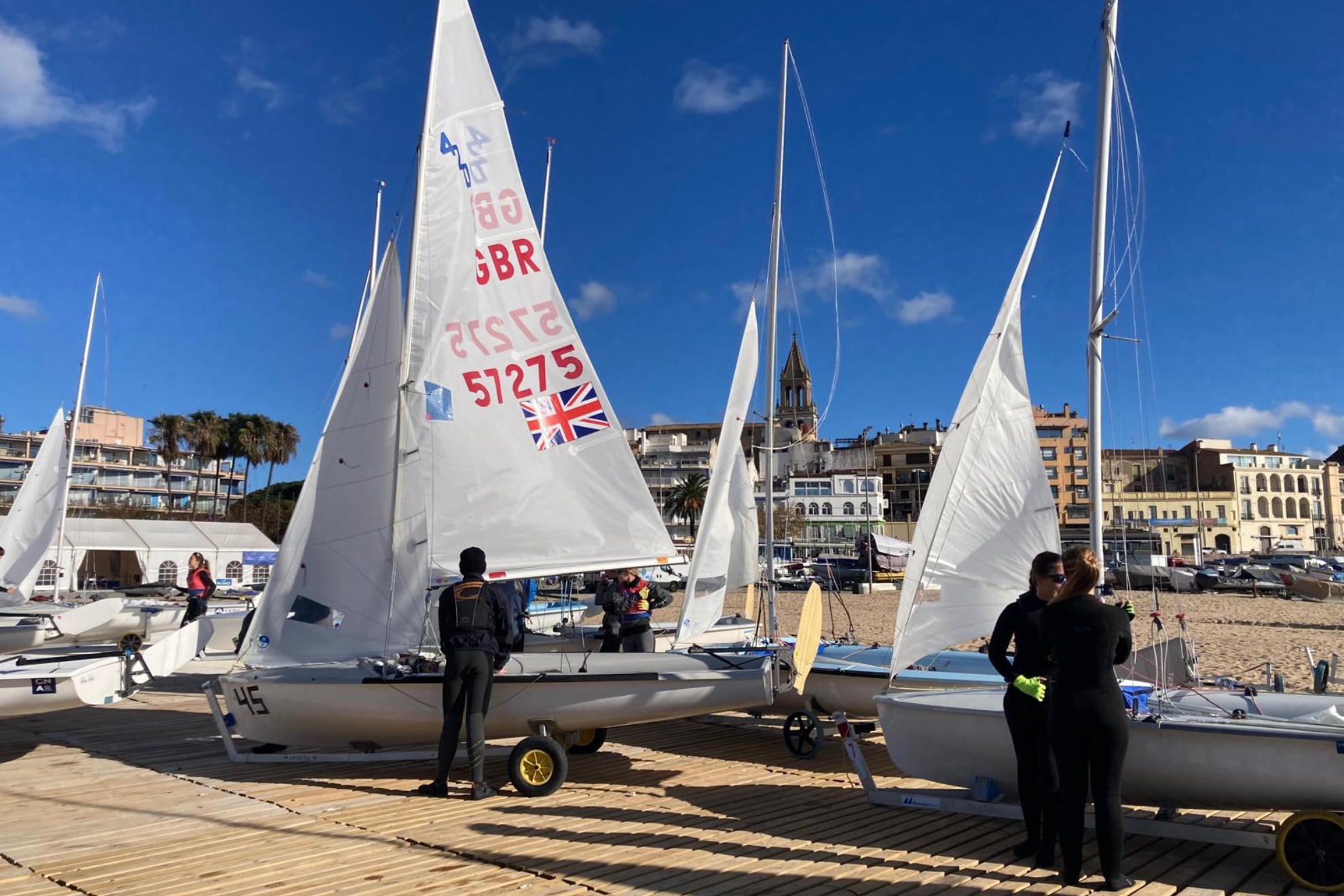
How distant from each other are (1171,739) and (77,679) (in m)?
7.41

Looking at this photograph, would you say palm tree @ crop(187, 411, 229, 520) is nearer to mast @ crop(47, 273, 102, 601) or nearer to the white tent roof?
the white tent roof

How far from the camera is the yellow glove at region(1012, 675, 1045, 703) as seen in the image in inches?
177

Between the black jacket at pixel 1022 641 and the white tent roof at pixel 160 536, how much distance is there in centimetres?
3394

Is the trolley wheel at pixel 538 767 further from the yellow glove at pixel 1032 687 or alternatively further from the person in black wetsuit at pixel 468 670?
the yellow glove at pixel 1032 687

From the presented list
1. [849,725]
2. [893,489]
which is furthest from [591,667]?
[893,489]

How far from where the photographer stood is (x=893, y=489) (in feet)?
297

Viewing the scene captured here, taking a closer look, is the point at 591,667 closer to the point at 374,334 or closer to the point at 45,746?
the point at 374,334

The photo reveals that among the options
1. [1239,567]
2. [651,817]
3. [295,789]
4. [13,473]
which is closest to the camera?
[651,817]

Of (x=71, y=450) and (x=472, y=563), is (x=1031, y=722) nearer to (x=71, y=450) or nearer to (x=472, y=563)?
(x=472, y=563)

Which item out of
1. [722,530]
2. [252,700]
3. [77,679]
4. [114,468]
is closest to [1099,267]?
[722,530]

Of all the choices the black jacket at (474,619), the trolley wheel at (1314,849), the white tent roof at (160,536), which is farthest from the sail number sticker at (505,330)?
the white tent roof at (160,536)

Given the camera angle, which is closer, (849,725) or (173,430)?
(849,725)

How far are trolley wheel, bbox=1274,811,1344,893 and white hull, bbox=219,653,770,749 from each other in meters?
3.16

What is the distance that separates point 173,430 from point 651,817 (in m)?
61.6
